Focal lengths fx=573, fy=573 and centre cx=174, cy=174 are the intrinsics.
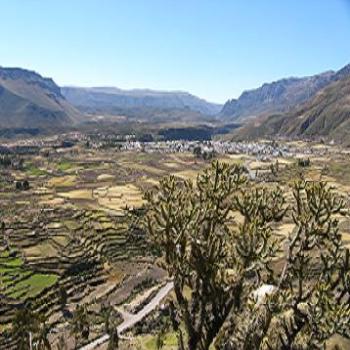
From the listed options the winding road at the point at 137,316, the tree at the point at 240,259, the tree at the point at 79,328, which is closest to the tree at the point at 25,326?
the tree at the point at 79,328

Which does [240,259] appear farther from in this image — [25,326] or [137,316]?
[137,316]

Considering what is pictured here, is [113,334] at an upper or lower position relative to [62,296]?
upper

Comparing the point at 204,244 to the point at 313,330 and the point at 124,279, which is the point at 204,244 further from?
the point at 124,279

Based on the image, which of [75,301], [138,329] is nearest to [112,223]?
[75,301]

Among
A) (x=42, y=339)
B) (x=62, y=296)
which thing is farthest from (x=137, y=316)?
(x=42, y=339)

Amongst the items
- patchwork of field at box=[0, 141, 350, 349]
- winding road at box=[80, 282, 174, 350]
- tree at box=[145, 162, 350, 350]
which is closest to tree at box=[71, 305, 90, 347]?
winding road at box=[80, 282, 174, 350]

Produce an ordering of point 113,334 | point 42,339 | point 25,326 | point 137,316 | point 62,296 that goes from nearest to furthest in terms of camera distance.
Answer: point 42,339, point 25,326, point 113,334, point 137,316, point 62,296
